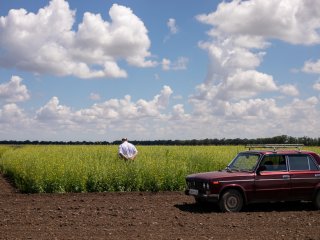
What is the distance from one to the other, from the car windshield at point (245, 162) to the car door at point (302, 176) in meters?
1.04

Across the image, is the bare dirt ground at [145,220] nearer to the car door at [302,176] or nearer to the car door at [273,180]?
the car door at [273,180]

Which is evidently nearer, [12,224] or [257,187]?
[12,224]

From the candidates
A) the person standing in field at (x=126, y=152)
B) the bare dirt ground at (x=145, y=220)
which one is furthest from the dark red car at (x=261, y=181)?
the person standing in field at (x=126, y=152)

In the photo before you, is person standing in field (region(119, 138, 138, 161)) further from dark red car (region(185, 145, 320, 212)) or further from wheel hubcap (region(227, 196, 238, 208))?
wheel hubcap (region(227, 196, 238, 208))

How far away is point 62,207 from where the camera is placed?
559 inches

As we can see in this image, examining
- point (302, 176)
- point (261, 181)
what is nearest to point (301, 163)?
point (302, 176)

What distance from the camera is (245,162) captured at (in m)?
14.4

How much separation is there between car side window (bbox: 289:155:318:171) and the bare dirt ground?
1185 mm

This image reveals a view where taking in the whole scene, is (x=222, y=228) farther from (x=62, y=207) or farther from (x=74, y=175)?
(x=74, y=175)

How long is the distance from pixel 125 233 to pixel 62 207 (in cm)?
434

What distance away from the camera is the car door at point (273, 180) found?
13750mm

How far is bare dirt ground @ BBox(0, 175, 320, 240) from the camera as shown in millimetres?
10312

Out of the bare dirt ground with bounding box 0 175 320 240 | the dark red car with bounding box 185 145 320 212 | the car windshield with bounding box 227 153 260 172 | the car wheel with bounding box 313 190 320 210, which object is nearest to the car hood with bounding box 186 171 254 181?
the dark red car with bounding box 185 145 320 212

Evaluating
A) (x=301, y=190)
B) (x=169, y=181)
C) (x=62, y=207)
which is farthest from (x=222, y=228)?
(x=169, y=181)
